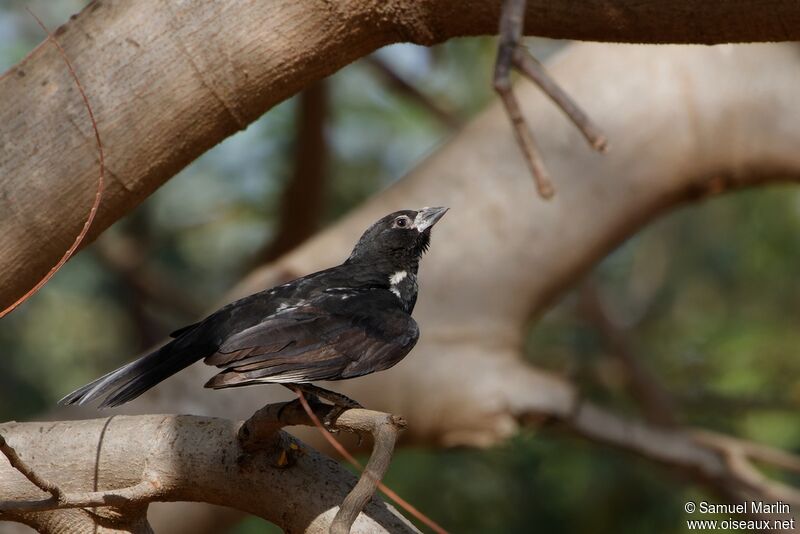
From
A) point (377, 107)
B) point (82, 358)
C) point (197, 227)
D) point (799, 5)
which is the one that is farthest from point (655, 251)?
point (799, 5)

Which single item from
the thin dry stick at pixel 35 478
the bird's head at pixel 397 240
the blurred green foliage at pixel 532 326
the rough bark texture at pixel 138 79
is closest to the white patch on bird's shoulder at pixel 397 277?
the bird's head at pixel 397 240

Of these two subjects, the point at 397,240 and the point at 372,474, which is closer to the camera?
the point at 372,474

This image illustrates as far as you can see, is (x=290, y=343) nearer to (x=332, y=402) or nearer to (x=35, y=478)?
(x=332, y=402)

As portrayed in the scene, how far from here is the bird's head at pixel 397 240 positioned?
119 inches

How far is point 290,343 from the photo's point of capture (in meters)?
2.22

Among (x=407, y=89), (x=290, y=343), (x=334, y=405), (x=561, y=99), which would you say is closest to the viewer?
(x=561, y=99)

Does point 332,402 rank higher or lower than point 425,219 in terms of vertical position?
lower

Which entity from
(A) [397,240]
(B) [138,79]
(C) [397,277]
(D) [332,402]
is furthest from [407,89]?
(D) [332,402]

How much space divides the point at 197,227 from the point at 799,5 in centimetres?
630

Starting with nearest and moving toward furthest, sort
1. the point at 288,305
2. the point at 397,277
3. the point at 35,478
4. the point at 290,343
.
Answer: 1. the point at 35,478
2. the point at 290,343
3. the point at 288,305
4. the point at 397,277

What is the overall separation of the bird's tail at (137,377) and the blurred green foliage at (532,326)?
134 inches

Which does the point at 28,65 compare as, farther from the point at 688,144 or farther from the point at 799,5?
the point at 688,144

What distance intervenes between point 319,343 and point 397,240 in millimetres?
858

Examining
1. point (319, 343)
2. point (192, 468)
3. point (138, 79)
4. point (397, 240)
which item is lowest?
point (192, 468)
